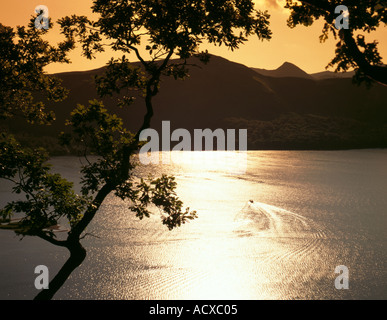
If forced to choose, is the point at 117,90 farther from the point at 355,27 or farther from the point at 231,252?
the point at 231,252

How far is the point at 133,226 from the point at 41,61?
7059cm

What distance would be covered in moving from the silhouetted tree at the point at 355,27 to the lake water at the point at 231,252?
144 ft

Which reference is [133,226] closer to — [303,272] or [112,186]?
[303,272]

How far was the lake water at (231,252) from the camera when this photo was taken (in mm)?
55906

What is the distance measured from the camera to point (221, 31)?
14117 millimetres

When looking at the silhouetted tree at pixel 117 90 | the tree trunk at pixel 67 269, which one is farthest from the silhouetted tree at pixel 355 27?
the tree trunk at pixel 67 269

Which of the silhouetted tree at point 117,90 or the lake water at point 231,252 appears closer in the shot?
the silhouetted tree at point 117,90

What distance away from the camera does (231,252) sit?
72188mm

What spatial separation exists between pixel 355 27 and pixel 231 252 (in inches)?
2488

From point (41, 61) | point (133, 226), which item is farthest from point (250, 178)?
point (41, 61)

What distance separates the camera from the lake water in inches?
2201

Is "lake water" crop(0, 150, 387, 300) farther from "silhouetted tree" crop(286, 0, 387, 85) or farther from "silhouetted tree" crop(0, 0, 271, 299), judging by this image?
"silhouetted tree" crop(286, 0, 387, 85)

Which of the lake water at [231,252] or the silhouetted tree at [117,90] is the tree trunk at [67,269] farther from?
the lake water at [231,252]

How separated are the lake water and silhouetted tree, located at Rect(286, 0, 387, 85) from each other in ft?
144
